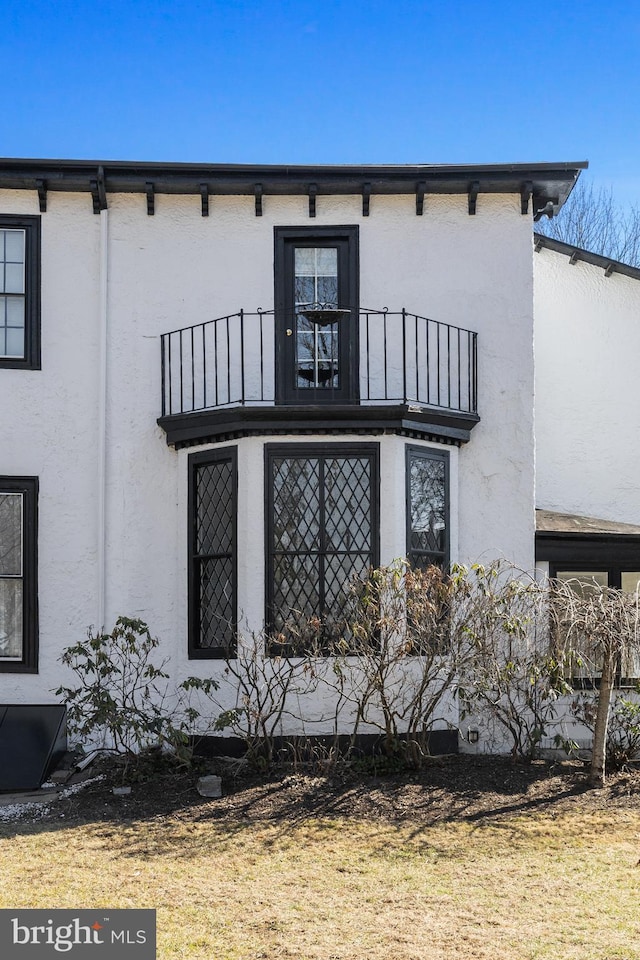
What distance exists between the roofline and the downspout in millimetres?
473

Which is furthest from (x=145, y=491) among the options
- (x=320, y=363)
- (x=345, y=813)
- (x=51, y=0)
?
(x=51, y=0)

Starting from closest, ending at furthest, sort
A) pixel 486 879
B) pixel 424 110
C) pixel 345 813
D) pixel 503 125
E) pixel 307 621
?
pixel 486 879 → pixel 345 813 → pixel 307 621 → pixel 424 110 → pixel 503 125

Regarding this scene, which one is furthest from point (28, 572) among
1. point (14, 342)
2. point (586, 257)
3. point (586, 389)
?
point (586, 257)

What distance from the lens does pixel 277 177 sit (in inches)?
450

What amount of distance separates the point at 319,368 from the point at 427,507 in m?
1.95

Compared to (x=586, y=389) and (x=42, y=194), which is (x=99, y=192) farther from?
(x=586, y=389)

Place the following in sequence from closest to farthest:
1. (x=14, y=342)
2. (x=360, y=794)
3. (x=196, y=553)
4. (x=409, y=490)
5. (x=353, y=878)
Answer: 1. (x=353, y=878)
2. (x=360, y=794)
3. (x=409, y=490)
4. (x=196, y=553)
5. (x=14, y=342)

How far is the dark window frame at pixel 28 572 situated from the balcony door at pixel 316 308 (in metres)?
2.89

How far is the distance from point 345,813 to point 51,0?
8.29 metres

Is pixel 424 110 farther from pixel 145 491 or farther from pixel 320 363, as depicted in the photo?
pixel 145 491

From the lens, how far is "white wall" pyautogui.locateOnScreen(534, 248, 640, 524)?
1314 cm

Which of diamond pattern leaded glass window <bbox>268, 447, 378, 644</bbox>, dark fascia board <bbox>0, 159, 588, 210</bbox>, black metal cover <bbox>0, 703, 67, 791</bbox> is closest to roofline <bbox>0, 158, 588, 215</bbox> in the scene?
dark fascia board <bbox>0, 159, 588, 210</bbox>

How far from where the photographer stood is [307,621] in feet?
34.1

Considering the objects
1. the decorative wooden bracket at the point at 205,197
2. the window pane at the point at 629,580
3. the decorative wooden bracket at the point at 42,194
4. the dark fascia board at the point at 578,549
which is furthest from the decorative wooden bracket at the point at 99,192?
the window pane at the point at 629,580
